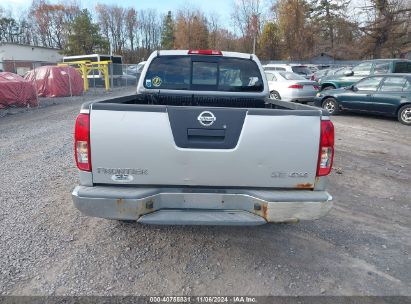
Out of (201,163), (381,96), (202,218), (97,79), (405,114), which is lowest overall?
(202,218)

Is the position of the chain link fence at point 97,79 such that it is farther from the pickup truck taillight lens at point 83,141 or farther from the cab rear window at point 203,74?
the pickup truck taillight lens at point 83,141

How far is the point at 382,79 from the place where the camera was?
396 inches

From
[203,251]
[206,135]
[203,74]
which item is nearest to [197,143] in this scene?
[206,135]

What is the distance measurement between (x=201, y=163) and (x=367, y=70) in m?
13.1

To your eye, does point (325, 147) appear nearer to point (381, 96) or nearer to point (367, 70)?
point (381, 96)

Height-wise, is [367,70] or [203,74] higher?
[367,70]

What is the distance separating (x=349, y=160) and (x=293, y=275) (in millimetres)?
4254

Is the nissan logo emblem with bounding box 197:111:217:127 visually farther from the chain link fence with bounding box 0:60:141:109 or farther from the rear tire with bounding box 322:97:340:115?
the chain link fence with bounding box 0:60:141:109

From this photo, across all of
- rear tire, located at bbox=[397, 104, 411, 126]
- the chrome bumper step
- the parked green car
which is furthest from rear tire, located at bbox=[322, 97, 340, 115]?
the chrome bumper step

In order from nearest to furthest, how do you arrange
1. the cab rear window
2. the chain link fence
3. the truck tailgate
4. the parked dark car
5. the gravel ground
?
the truck tailgate < the gravel ground < the cab rear window < the parked dark car < the chain link fence

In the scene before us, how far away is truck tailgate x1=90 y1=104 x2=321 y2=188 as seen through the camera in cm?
250

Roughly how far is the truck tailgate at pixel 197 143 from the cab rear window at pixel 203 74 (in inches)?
69.6

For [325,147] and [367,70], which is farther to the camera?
[367,70]

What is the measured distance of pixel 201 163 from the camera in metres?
2.57
